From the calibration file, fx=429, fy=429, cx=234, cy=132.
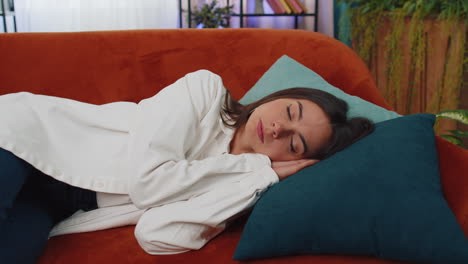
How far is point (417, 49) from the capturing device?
2.24m

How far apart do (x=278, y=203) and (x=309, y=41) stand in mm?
887

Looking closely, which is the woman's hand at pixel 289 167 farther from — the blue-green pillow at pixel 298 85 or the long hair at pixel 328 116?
the blue-green pillow at pixel 298 85

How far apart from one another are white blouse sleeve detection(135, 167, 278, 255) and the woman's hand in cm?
5

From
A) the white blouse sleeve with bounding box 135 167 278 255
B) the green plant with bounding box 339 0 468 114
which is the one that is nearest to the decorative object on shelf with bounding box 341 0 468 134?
the green plant with bounding box 339 0 468 114

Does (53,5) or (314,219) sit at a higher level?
(53,5)

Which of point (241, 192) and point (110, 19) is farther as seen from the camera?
point (110, 19)

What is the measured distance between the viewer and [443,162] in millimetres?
1090

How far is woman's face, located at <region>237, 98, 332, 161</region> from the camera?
1.14 meters

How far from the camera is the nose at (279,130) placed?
1.12 meters

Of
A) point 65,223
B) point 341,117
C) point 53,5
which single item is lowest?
point 65,223

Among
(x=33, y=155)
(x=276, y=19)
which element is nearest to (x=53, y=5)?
(x=276, y=19)

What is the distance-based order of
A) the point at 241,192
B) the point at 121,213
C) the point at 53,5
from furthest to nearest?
the point at 53,5 → the point at 121,213 → the point at 241,192

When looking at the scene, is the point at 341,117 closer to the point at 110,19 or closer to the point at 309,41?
the point at 309,41

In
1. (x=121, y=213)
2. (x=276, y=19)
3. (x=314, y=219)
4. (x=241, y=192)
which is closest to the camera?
(x=314, y=219)
